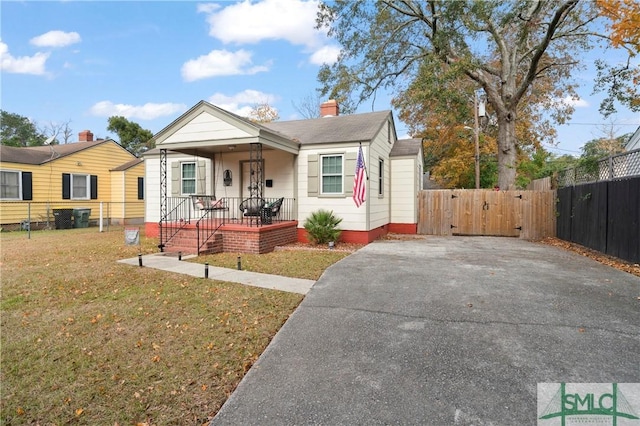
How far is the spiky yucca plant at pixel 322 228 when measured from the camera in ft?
32.1

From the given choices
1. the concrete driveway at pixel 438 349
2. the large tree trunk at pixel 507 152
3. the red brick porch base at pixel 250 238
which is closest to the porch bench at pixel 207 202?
the red brick porch base at pixel 250 238

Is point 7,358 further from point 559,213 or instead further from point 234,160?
point 559,213

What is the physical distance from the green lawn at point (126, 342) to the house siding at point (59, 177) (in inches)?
434

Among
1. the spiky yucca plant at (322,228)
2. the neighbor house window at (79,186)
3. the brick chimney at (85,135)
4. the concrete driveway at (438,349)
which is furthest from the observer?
the brick chimney at (85,135)

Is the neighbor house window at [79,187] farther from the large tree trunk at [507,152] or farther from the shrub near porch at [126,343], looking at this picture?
the large tree trunk at [507,152]

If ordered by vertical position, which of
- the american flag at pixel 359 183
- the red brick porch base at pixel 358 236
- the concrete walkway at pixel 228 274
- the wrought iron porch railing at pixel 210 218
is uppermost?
the american flag at pixel 359 183

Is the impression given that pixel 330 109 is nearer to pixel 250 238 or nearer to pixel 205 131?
pixel 205 131

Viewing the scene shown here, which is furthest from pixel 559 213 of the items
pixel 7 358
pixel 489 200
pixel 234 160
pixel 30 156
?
pixel 30 156

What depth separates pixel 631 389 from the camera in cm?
261

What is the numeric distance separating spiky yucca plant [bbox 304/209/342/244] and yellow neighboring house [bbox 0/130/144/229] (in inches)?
422

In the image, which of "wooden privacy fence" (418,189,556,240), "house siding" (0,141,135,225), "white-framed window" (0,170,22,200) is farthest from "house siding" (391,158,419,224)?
"white-framed window" (0,170,22,200)

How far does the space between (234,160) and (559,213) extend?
1133cm

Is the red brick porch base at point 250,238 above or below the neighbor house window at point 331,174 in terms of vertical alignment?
below

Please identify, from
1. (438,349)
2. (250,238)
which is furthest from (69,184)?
(438,349)
